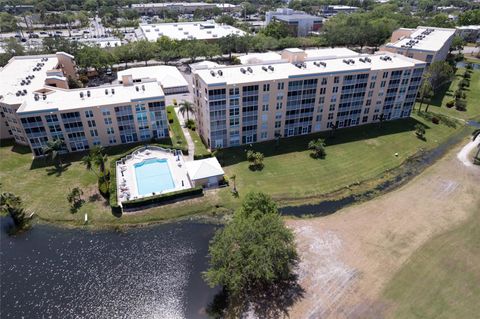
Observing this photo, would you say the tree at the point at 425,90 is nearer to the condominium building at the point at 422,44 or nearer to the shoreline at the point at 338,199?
the condominium building at the point at 422,44

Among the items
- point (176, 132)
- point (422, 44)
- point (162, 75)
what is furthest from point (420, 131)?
point (162, 75)

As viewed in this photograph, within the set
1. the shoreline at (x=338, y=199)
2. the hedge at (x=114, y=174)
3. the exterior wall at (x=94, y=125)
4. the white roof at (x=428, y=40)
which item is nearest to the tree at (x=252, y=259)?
the shoreline at (x=338, y=199)

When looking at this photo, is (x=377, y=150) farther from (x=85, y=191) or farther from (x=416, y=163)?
(x=85, y=191)

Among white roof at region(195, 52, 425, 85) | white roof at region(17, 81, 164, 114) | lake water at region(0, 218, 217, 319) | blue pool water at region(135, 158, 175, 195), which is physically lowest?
lake water at region(0, 218, 217, 319)

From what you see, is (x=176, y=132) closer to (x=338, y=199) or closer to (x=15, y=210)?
(x=15, y=210)

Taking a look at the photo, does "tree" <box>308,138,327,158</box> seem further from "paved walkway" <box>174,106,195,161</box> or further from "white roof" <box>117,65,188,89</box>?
"white roof" <box>117,65,188,89</box>

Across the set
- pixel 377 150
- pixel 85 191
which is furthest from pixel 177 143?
pixel 377 150

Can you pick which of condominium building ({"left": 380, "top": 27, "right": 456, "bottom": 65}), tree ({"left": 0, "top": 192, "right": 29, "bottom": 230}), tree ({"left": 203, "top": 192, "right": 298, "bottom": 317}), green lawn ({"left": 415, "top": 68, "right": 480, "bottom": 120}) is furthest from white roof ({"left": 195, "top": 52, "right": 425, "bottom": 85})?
tree ({"left": 0, "top": 192, "right": 29, "bottom": 230})
